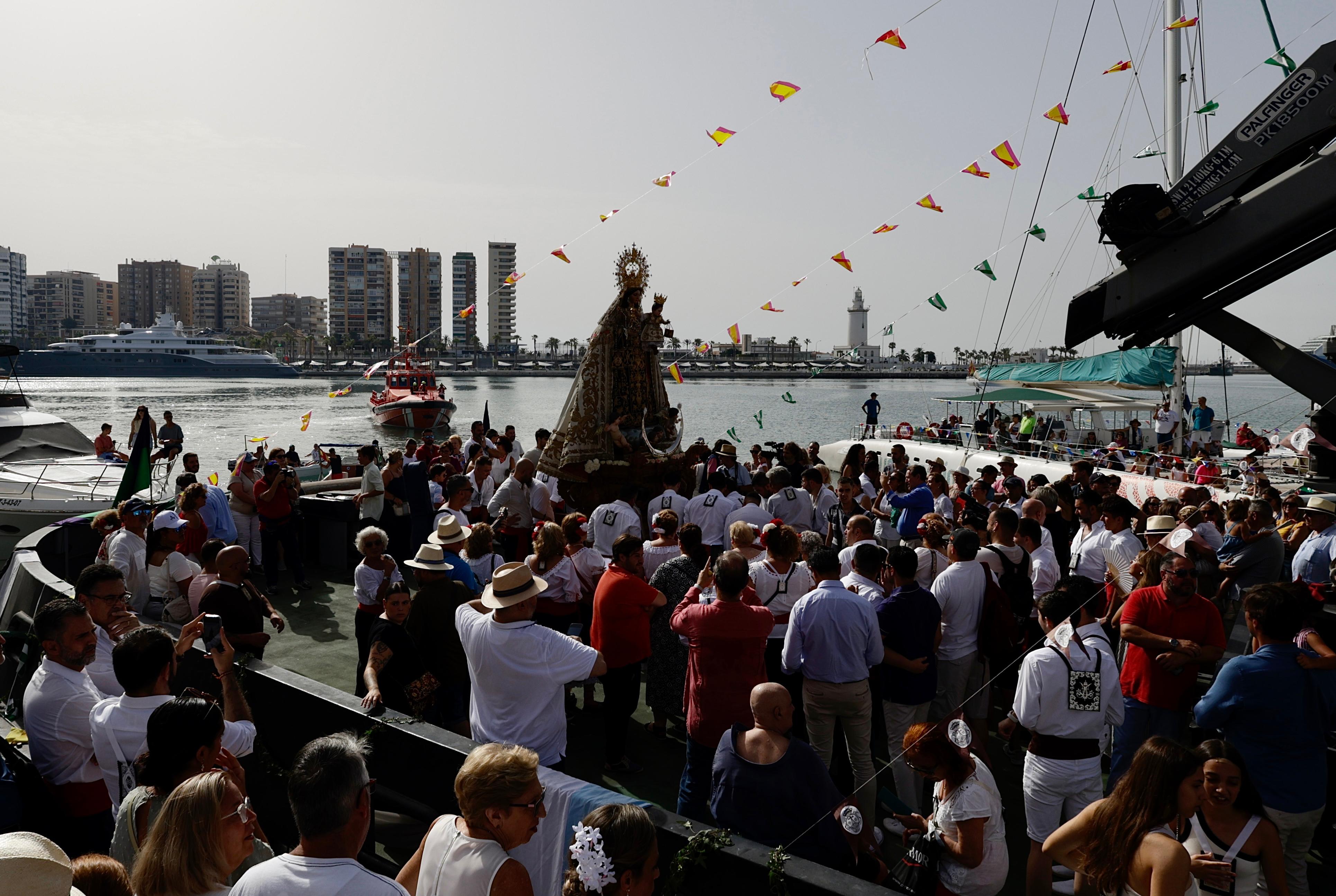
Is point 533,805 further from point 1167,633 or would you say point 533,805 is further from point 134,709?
point 1167,633

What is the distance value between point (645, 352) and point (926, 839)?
867 cm

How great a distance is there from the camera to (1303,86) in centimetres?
514

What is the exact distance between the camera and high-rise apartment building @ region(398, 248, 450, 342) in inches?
6260

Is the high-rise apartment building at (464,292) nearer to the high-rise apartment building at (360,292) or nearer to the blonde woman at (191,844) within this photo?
the high-rise apartment building at (360,292)

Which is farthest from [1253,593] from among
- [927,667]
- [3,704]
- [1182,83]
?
[1182,83]

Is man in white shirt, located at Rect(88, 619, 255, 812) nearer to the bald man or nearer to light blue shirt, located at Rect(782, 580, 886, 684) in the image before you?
the bald man

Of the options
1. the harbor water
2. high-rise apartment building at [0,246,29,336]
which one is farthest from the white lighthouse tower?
high-rise apartment building at [0,246,29,336]

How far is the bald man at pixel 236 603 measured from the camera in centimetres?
533

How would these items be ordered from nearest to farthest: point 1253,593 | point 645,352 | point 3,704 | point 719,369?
point 1253,593
point 3,704
point 645,352
point 719,369

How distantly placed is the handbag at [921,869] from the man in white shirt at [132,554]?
19.0ft

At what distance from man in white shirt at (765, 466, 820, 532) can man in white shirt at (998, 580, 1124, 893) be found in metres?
4.29

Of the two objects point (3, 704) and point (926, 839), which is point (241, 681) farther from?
point (926, 839)

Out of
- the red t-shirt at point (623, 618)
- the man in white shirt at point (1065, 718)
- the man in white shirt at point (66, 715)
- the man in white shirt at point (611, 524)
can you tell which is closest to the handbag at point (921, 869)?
the man in white shirt at point (1065, 718)

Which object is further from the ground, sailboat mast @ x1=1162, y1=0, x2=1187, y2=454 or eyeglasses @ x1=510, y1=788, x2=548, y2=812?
sailboat mast @ x1=1162, y1=0, x2=1187, y2=454
